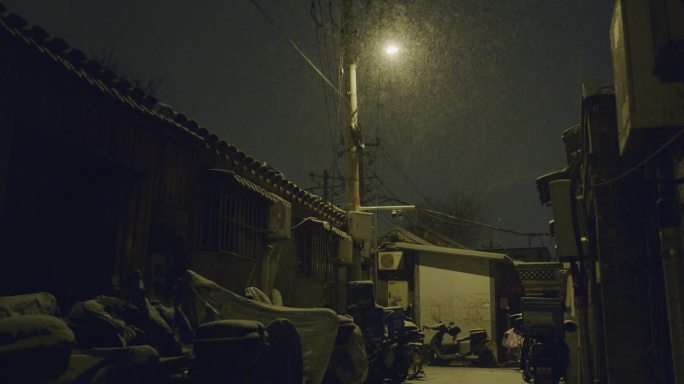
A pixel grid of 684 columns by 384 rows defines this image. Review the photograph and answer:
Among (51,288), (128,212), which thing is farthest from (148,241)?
(51,288)

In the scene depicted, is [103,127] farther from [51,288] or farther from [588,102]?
[588,102]

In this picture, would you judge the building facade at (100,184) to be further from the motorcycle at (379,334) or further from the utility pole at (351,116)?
the utility pole at (351,116)

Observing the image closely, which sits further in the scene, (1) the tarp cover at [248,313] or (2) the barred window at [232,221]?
(2) the barred window at [232,221]

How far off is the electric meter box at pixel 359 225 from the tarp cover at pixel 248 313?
34.0 feet

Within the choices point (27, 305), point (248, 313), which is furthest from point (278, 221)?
point (27, 305)

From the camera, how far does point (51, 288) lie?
739 cm

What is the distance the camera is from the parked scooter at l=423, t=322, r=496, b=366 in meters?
21.0

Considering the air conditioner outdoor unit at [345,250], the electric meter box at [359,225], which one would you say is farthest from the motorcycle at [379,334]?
the electric meter box at [359,225]

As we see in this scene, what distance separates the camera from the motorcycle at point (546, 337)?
35.2 ft

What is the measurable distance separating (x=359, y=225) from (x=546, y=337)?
7.50 metres

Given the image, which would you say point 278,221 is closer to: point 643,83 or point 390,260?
point 643,83

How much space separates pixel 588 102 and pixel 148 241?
25.0 feet

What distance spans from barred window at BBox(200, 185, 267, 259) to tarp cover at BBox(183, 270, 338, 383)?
3273 mm

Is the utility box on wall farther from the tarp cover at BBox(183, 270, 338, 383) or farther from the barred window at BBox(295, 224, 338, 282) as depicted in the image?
the barred window at BBox(295, 224, 338, 282)
